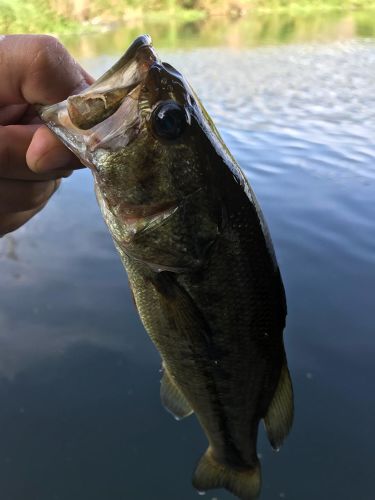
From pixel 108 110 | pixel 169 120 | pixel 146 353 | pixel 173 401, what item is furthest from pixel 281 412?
pixel 146 353

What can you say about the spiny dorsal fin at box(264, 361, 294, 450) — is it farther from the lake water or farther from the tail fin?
the lake water

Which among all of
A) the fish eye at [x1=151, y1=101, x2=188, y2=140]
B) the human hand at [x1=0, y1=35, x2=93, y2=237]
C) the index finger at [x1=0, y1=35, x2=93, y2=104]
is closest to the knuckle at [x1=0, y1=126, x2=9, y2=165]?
the human hand at [x1=0, y1=35, x2=93, y2=237]

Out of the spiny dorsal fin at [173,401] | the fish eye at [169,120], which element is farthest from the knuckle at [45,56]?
the spiny dorsal fin at [173,401]

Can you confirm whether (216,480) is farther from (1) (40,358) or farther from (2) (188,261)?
(1) (40,358)

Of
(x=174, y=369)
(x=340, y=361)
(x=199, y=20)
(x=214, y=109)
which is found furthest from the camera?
(x=199, y=20)

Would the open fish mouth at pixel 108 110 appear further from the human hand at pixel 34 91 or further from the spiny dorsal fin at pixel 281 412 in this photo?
the spiny dorsal fin at pixel 281 412

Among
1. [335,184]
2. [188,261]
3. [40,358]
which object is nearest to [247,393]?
[188,261]
